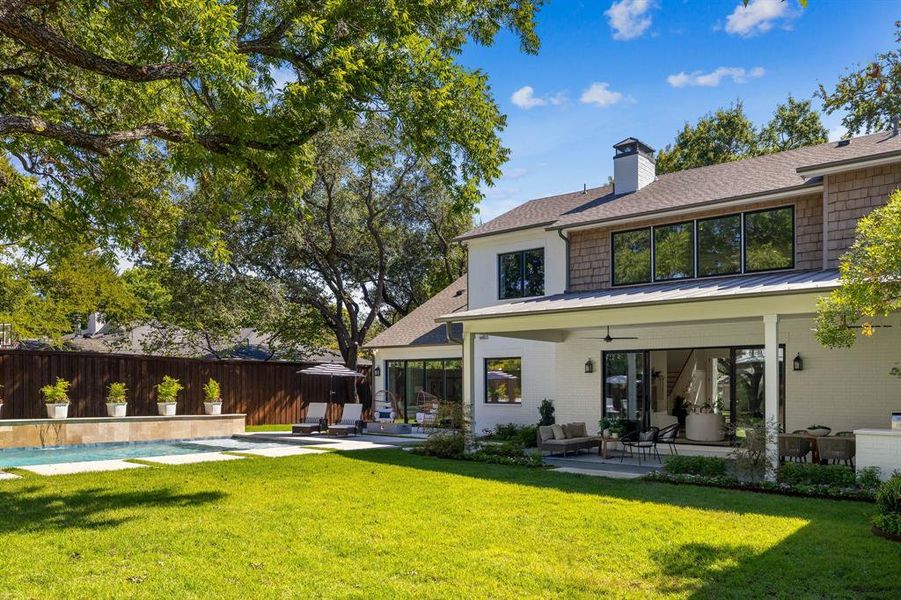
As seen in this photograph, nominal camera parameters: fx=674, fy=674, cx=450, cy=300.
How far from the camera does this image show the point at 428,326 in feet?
77.8

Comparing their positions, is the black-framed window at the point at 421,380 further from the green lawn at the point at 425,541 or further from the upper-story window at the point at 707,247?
the green lawn at the point at 425,541

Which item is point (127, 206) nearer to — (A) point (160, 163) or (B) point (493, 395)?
(A) point (160, 163)

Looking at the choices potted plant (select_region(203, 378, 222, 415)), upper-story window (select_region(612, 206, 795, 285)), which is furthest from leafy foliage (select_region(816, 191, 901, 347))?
potted plant (select_region(203, 378, 222, 415))

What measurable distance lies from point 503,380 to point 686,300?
8.90 m

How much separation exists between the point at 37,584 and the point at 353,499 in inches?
173

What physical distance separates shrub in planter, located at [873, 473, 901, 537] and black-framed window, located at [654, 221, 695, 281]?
8.05m

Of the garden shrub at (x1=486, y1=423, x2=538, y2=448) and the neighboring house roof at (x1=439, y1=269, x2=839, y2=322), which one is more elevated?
the neighboring house roof at (x1=439, y1=269, x2=839, y2=322)

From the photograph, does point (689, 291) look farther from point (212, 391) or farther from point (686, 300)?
point (212, 391)

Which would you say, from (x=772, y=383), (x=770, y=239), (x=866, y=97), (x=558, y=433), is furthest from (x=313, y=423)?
(x=866, y=97)

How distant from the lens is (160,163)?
47.6ft

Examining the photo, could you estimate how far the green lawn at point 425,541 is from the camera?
566cm

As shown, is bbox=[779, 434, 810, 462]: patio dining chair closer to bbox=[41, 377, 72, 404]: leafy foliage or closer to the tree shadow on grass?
the tree shadow on grass

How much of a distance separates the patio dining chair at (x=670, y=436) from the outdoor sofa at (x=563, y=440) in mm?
1352

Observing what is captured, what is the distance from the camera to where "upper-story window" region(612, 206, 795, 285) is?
46.3 ft
